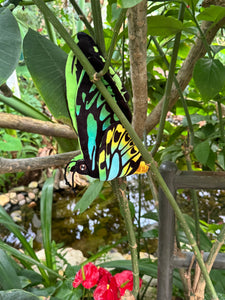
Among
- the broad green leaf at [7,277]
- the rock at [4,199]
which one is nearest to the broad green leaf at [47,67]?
the broad green leaf at [7,277]

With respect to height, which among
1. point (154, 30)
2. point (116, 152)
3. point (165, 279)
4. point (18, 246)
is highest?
point (154, 30)

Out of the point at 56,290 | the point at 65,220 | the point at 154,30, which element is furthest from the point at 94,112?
the point at 65,220

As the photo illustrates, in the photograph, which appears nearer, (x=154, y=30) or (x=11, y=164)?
(x=154, y=30)

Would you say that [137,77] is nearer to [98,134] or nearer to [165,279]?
[98,134]

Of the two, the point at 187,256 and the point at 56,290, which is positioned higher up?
the point at 187,256

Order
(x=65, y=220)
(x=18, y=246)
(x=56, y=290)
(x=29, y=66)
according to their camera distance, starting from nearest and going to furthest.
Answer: (x=29, y=66) < (x=56, y=290) < (x=18, y=246) < (x=65, y=220)

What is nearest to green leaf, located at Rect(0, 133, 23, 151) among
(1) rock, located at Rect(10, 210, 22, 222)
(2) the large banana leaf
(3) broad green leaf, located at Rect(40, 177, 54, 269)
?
(3) broad green leaf, located at Rect(40, 177, 54, 269)

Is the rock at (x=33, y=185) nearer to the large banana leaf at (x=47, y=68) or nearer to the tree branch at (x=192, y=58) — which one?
the tree branch at (x=192, y=58)
